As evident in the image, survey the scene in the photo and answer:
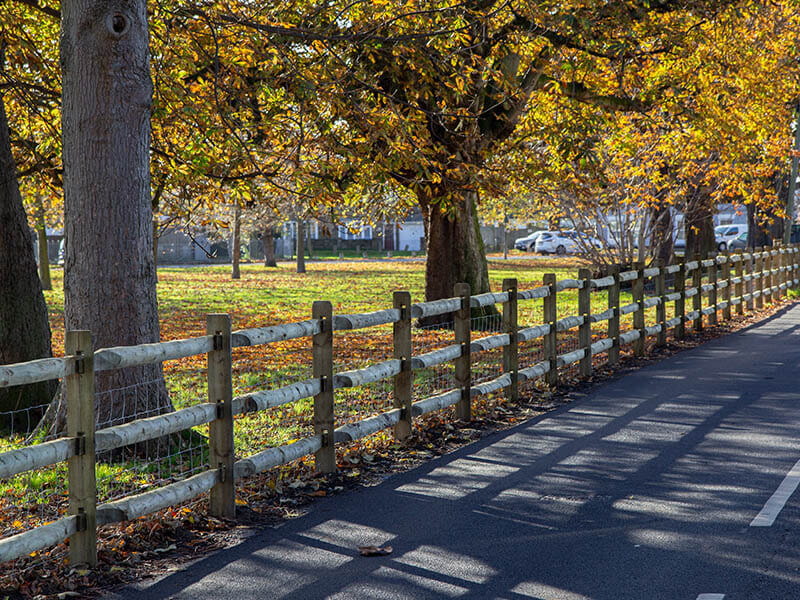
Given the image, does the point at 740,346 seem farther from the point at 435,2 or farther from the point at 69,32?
the point at 69,32

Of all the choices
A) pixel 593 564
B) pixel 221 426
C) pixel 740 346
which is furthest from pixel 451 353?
pixel 740 346

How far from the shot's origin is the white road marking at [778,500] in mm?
6629

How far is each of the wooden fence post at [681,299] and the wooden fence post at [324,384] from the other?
10707mm

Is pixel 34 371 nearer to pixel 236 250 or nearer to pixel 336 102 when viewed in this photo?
pixel 336 102

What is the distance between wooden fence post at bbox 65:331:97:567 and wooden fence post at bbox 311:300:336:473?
2397 millimetres

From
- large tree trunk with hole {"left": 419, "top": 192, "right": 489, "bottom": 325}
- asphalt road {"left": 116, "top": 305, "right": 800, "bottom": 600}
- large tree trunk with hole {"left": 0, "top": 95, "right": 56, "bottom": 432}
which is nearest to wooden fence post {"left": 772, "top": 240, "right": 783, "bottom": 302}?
large tree trunk with hole {"left": 419, "top": 192, "right": 489, "bottom": 325}

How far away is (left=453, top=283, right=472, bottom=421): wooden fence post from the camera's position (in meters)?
10.1

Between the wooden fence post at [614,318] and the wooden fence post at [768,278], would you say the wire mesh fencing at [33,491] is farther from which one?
the wooden fence post at [768,278]

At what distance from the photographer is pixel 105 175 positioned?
27.1 feet

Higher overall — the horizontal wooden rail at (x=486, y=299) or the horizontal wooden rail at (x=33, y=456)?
the horizontal wooden rail at (x=486, y=299)

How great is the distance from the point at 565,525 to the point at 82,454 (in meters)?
3.06

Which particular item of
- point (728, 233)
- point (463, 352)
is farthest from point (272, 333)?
point (728, 233)

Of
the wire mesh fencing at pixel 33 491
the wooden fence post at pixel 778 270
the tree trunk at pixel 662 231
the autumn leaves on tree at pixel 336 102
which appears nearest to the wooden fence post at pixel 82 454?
the wire mesh fencing at pixel 33 491

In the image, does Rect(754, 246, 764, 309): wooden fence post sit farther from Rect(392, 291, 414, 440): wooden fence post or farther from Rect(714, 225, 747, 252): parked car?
Rect(714, 225, 747, 252): parked car
